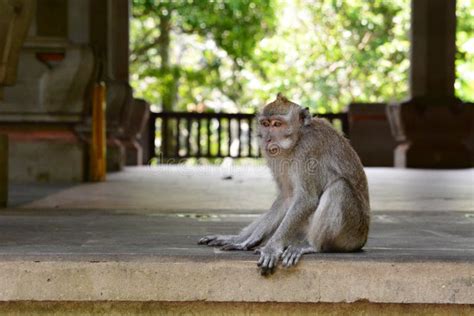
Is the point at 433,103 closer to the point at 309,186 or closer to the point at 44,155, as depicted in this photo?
the point at 44,155

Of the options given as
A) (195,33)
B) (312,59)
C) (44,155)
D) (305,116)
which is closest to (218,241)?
(305,116)

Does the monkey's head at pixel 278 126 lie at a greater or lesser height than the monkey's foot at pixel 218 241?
greater

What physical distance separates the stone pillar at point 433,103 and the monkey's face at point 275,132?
38.5 ft

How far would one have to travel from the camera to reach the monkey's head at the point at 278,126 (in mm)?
3404

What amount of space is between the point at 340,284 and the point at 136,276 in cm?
79

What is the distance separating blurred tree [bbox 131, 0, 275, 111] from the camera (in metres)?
20.4

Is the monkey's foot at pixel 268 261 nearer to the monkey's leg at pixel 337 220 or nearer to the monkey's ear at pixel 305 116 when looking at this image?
the monkey's leg at pixel 337 220

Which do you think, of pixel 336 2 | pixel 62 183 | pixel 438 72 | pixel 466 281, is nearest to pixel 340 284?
pixel 466 281

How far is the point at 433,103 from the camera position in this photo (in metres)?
14.8

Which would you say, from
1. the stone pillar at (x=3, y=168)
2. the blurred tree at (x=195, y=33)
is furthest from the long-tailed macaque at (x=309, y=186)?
the blurred tree at (x=195, y=33)

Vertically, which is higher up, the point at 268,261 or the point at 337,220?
the point at 337,220

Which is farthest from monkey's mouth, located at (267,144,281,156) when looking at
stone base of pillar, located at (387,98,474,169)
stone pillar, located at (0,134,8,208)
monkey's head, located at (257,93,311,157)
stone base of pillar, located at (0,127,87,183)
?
stone base of pillar, located at (387,98,474,169)

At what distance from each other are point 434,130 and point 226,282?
40.5 ft

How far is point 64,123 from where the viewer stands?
9.45m
